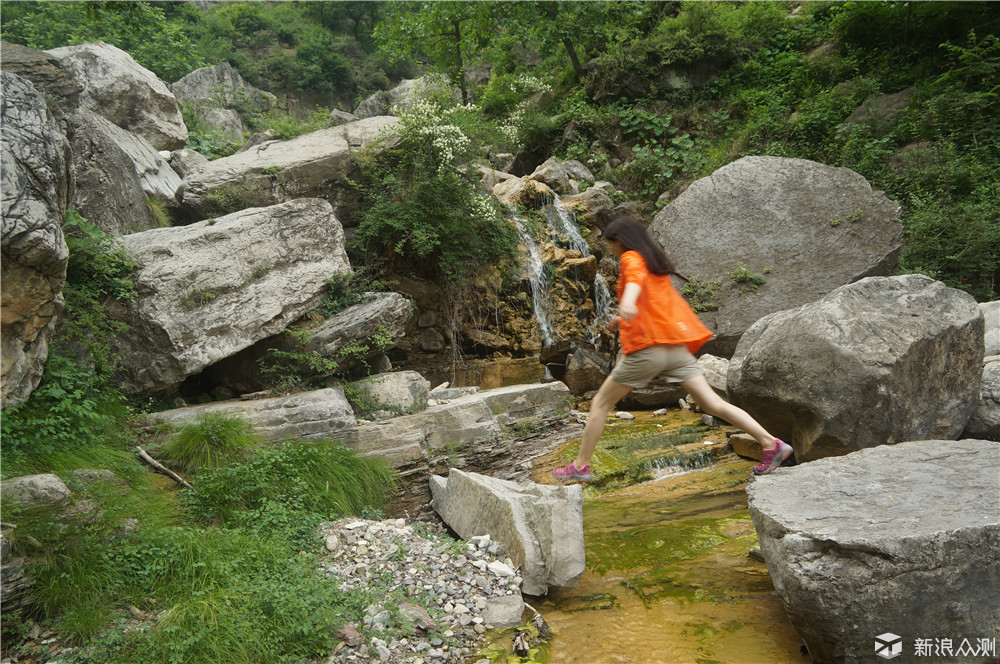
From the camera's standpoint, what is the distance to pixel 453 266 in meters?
9.80

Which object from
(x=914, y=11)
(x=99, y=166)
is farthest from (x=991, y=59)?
(x=99, y=166)

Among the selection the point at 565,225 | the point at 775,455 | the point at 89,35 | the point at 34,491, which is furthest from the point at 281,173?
the point at 89,35

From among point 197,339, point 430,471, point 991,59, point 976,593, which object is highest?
point 991,59

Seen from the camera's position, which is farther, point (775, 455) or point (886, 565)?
point (775, 455)

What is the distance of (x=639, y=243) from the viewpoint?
418 cm

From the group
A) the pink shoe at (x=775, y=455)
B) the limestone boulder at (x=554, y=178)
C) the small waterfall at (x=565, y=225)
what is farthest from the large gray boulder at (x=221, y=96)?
the pink shoe at (x=775, y=455)

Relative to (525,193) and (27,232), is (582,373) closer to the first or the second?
(525,193)

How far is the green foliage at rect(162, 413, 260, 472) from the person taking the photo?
539cm

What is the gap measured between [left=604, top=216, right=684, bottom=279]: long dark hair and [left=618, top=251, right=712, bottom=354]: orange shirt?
0.05 meters

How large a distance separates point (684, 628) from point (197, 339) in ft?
18.9

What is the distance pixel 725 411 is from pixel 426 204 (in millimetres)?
6628

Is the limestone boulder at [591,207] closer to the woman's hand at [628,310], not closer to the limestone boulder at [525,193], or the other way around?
the limestone boulder at [525,193]

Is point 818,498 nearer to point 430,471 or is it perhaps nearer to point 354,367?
point 430,471

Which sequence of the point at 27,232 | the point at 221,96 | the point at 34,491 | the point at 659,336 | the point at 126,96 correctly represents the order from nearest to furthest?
the point at 34,491 < the point at 659,336 < the point at 27,232 < the point at 126,96 < the point at 221,96
